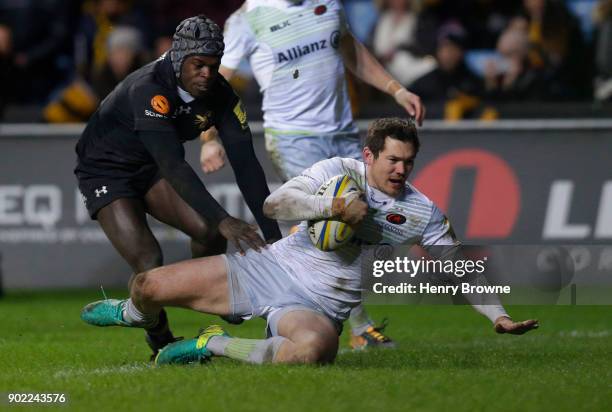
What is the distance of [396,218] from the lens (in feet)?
24.1

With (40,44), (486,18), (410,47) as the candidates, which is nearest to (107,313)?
(410,47)

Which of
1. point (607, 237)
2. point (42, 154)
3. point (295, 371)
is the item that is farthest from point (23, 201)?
point (295, 371)

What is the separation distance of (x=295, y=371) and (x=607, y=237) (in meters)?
6.22

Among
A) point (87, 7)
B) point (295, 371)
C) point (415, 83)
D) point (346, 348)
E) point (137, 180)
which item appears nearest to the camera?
point (295, 371)

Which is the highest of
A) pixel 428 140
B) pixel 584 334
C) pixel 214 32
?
pixel 214 32

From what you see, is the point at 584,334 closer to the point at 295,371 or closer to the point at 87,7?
the point at 295,371

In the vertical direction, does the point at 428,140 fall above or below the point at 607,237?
above

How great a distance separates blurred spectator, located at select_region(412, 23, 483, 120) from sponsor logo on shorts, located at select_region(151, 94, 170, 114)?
253 inches

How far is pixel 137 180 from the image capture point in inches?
326

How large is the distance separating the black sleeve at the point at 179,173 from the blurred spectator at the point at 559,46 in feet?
25.0

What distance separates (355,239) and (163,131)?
4.45 ft

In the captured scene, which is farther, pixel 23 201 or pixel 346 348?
pixel 23 201

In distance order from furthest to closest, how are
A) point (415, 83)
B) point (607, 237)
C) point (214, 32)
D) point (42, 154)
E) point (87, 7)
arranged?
point (87, 7) → point (415, 83) → point (42, 154) → point (607, 237) → point (214, 32)

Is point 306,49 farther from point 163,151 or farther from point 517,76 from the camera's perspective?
point 517,76
